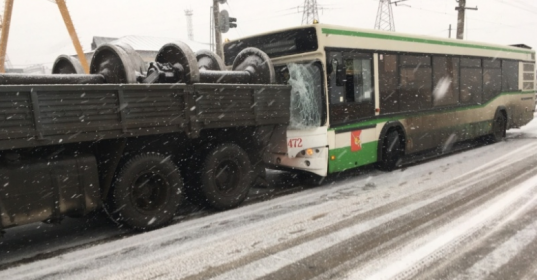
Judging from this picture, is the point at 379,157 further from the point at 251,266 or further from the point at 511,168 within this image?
the point at 251,266

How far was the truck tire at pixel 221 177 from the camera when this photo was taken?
648cm

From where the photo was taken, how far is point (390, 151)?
934 centimetres

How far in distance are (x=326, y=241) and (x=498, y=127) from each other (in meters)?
11.2

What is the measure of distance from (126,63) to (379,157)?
5670 millimetres

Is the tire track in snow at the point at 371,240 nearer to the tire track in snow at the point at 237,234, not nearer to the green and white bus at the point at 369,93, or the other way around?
the tire track in snow at the point at 237,234

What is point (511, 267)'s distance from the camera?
13.6 feet

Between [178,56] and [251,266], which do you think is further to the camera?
[178,56]

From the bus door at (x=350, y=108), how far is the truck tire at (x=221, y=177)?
1.88 meters

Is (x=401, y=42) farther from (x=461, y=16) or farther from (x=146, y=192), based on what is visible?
(x=461, y=16)

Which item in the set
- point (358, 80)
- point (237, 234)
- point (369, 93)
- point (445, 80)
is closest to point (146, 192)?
point (237, 234)

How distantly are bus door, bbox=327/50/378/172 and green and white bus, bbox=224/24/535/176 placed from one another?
0.02 meters

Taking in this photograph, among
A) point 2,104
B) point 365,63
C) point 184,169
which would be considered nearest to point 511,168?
point 365,63

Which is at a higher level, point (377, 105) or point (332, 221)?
point (377, 105)

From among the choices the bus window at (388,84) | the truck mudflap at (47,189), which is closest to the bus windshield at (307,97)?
the bus window at (388,84)
